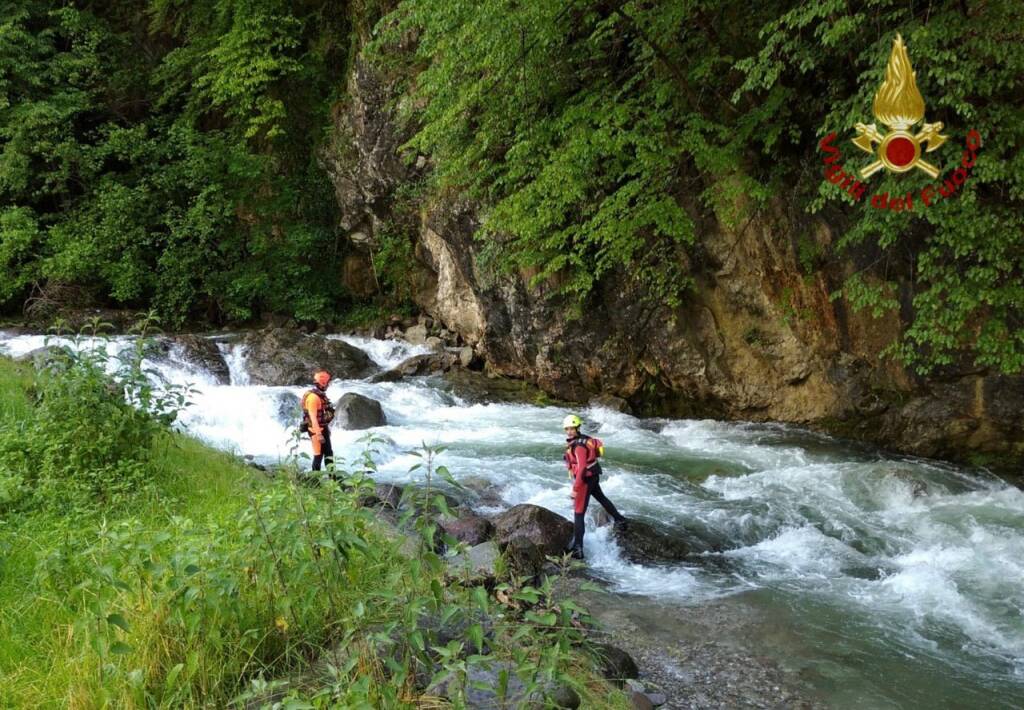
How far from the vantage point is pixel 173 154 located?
2053 centimetres

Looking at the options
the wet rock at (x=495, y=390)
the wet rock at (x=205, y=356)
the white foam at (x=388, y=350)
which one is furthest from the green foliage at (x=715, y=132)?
the wet rock at (x=205, y=356)

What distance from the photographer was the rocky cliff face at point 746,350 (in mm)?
9672

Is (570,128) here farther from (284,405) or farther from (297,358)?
(297,358)

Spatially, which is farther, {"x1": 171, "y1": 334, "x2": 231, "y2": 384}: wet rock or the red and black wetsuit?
{"x1": 171, "y1": 334, "x2": 231, "y2": 384}: wet rock

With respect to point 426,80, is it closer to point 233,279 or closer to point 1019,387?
point 1019,387

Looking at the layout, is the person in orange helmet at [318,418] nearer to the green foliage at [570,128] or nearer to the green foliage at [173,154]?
the green foliage at [570,128]

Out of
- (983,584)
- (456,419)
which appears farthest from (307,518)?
(456,419)

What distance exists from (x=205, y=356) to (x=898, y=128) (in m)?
13.4

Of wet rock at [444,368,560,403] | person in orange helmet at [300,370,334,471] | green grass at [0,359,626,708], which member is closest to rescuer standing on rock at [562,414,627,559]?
person in orange helmet at [300,370,334,471]

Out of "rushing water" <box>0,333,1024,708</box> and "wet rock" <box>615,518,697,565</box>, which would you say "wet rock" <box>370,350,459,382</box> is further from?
"wet rock" <box>615,518,697,565</box>

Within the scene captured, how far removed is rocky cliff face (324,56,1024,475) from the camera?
9672 mm

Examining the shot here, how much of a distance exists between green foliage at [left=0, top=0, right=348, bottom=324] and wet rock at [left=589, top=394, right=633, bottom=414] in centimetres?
1015

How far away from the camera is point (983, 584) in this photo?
22.0 feet

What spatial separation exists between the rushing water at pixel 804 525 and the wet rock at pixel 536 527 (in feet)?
1.39
